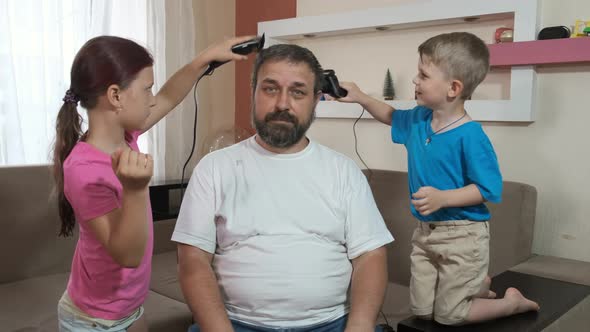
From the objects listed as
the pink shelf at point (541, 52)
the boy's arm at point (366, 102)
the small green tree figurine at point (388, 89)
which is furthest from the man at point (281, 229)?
the small green tree figurine at point (388, 89)

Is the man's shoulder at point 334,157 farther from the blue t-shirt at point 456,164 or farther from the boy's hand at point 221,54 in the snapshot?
the boy's hand at point 221,54

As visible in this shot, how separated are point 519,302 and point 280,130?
2.79 feet

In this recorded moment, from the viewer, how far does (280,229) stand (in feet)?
5.16

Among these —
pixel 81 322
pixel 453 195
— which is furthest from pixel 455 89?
pixel 81 322

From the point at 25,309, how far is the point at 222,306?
0.97m

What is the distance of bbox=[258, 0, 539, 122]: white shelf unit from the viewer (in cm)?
227

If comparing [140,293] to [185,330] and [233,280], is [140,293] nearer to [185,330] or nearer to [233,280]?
[233,280]

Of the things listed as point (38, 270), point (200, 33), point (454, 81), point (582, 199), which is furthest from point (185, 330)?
point (200, 33)

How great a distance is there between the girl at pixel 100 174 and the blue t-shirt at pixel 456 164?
84 cm

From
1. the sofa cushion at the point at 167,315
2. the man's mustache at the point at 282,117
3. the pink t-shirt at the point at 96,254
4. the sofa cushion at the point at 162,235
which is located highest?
the man's mustache at the point at 282,117

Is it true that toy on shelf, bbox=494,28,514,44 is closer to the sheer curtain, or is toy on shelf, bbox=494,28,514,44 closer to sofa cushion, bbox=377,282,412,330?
sofa cushion, bbox=377,282,412,330

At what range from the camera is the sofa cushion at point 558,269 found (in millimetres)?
1959

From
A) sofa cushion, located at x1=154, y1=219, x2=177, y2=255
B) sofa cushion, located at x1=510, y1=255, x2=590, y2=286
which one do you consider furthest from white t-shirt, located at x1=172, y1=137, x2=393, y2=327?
sofa cushion, located at x1=154, y1=219, x2=177, y2=255

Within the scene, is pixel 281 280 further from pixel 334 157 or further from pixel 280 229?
pixel 334 157
